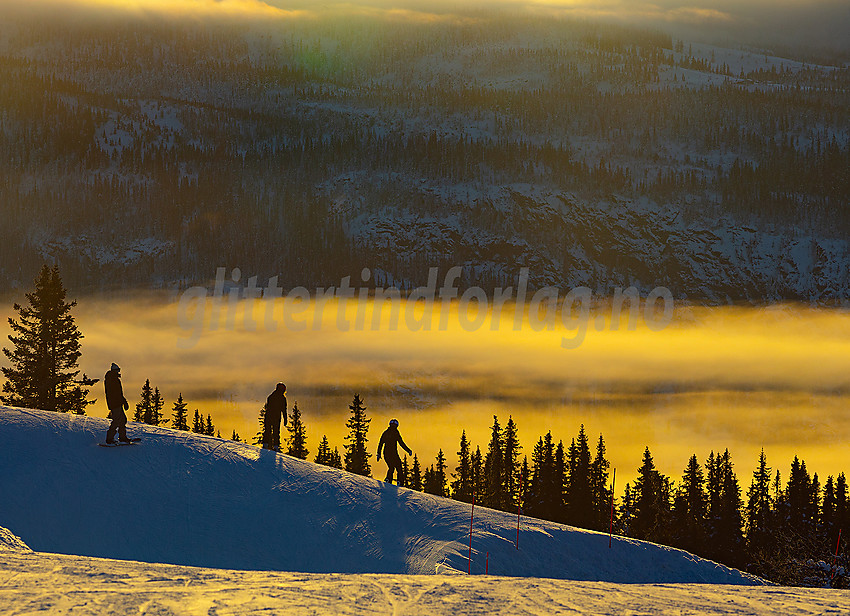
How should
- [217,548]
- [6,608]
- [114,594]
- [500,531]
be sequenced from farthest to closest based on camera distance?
[500,531] → [217,548] → [114,594] → [6,608]

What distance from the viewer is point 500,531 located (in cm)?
2514

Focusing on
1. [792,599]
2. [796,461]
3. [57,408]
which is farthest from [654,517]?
[792,599]

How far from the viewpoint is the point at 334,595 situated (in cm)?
1472

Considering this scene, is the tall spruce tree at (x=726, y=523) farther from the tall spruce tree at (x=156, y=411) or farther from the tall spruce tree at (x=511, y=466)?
the tall spruce tree at (x=156, y=411)

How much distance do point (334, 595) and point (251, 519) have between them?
1040cm

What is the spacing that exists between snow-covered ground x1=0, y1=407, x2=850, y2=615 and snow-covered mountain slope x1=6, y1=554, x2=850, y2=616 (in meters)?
0.07

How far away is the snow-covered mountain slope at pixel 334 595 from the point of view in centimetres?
1363

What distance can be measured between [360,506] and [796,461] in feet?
307

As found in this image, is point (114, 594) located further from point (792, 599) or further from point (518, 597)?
point (792, 599)

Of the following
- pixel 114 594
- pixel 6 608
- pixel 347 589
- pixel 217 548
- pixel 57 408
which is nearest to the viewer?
pixel 6 608

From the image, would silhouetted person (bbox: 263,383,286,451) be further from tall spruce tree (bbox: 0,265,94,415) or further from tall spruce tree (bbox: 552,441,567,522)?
tall spruce tree (bbox: 552,441,567,522)

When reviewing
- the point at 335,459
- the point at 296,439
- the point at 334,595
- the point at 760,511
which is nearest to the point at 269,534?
the point at 334,595

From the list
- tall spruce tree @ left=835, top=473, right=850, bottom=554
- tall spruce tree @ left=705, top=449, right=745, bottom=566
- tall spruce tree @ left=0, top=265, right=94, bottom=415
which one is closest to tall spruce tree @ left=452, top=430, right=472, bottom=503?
tall spruce tree @ left=705, top=449, right=745, bottom=566

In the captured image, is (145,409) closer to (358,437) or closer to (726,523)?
(358,437)
